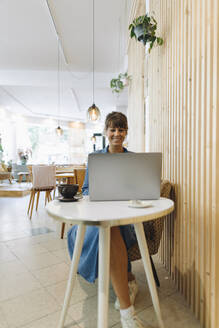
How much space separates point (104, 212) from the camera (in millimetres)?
1021

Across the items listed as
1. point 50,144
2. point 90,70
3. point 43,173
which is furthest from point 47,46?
point 50,144

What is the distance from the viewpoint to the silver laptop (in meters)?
1.18

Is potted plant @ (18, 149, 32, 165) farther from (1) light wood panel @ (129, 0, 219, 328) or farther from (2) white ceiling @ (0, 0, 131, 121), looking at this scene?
(1) light wood panel @ (129, 0, 219, 328)

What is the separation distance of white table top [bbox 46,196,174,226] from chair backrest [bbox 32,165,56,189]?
124 inches

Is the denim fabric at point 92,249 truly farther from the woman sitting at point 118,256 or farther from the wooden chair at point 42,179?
the wooden chair at point 42,179

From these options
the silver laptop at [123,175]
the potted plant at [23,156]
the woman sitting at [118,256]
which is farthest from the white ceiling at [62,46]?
the silver laptop at [123,175]

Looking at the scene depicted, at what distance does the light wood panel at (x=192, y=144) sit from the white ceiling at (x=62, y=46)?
2413 millimetres

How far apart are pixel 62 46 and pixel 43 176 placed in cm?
286

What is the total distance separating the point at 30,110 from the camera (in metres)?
11.2

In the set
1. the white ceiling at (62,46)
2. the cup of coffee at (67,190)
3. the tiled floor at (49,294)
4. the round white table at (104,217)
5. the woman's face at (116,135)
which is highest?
the white ceiling at (62,46)

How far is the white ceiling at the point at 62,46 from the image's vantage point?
3885 millimetres

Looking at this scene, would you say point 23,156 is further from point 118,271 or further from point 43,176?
point 118,271

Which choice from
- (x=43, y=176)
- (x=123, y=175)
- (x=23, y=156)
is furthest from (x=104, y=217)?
(x=23, y=156)

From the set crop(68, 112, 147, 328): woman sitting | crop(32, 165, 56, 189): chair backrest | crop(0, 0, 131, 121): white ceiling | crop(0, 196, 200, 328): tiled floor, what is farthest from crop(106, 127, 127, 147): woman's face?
crop(0, 0, 131, 121): white ceiling
